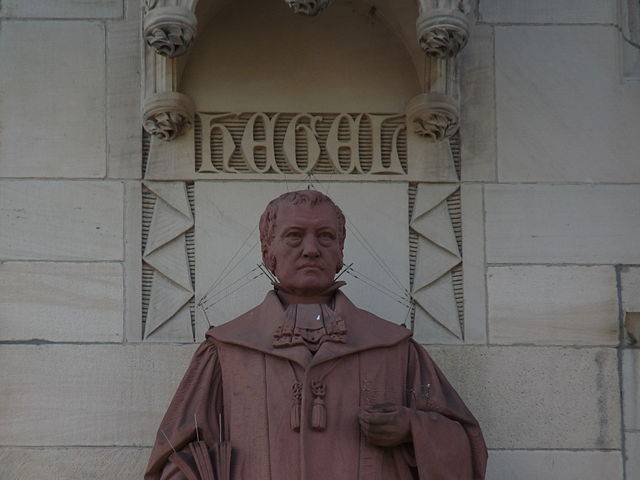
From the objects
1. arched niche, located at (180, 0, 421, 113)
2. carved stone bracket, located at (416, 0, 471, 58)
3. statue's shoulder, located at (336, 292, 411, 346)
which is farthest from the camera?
arched niche, located at (180, 0, 421, 113)

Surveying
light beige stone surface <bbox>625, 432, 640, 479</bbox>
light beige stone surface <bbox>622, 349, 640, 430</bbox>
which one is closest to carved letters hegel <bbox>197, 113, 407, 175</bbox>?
light beige stone surface <bbox>622, 349, 640, 430</bbox>

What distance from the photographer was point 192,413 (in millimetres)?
7367

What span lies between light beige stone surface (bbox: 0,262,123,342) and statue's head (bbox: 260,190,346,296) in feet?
2.72

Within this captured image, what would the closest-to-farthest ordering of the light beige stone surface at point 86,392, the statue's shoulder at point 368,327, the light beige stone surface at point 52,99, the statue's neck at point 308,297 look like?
the statue's shoulder at point 368,327 < the statue's neck at point 308,297 < the light beige stone surface at point 86,392 < the light beige stone surface at point 52,99

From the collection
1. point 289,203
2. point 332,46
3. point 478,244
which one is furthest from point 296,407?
point 332,46

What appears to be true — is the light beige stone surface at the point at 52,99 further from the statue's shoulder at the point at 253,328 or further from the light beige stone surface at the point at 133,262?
the statue's shoulder at the point at 253,328

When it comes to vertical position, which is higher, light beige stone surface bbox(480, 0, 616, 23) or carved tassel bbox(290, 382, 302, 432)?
light beige stone surface bbox(480, 0, 616, 23)

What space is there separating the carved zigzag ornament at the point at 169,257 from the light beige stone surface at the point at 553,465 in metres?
1.33

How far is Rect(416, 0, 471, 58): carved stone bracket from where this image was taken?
7.75 meters

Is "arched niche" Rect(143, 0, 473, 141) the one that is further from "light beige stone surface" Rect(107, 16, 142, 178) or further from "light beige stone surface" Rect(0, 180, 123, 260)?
"light beige stone surface" Rect(0, 180, 123, 260)

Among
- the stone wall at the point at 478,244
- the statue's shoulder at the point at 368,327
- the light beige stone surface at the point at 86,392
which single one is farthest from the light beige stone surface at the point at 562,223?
the light beige stone surface at the point at 86,392

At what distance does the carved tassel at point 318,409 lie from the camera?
7164mm

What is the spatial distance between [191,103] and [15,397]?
4.58ft

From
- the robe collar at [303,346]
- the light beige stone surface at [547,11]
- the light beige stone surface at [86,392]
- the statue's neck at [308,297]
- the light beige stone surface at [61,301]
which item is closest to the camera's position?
the robe collar at [303,346]
